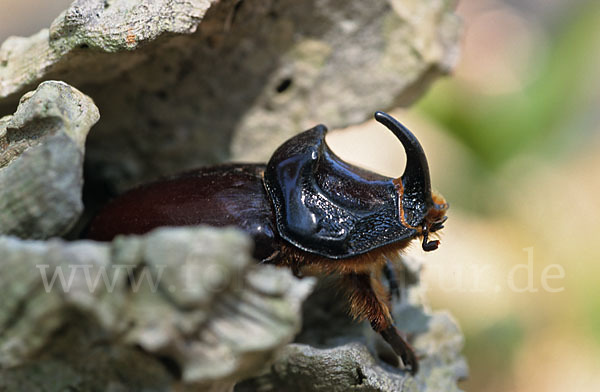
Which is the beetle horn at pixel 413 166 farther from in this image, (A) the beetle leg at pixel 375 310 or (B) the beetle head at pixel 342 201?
(A) the beetle leg at pixel 375 310

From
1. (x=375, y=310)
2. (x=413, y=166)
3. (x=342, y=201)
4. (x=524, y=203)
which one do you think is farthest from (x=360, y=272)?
(x=524, y=203)

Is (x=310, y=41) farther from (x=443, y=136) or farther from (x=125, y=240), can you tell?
(x=443, y=136)

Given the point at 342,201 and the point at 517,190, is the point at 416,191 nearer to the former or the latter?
the point at 342,201

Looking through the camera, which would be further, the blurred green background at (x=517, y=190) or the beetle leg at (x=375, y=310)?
the blurred green background at (x=517, y=190)

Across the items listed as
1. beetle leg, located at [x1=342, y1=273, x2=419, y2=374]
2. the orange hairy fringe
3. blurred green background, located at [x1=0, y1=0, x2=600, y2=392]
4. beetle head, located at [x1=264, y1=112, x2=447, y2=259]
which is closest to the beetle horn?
beetle head, located at [x1=264, y1=112, x2=447, y2=259]

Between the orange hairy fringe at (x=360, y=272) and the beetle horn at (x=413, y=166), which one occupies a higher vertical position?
the beetle horn at (x=413, y=166)

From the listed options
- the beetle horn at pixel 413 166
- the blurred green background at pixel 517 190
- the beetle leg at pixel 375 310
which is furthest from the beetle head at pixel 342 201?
the blurred green background at pixel 517 190

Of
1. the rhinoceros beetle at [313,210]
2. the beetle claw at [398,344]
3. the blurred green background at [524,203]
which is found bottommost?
the blurred green background at [524,203]

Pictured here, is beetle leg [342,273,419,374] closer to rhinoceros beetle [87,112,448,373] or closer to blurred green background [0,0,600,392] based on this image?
rhinoceros beetle [87,112,448,373]
